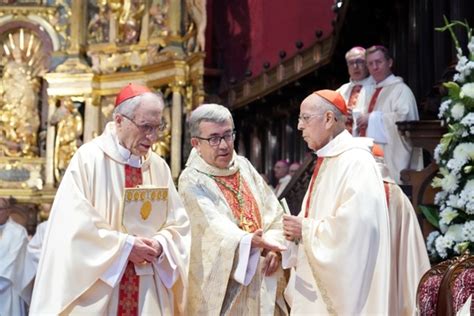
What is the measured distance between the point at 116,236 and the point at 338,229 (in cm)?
113

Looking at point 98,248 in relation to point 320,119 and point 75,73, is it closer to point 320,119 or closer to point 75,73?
point 320,119

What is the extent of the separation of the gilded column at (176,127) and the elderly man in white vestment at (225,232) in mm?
7829

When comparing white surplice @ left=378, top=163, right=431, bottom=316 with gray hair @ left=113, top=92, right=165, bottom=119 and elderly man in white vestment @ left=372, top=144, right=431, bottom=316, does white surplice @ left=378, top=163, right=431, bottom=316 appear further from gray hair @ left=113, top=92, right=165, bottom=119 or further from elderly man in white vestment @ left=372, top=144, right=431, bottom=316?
gray hair @ left=113, top=92, right=165, bottom=119

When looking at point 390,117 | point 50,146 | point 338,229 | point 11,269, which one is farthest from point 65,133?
point 338,229

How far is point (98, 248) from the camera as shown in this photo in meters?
4.65

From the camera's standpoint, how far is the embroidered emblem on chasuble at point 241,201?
207 inches

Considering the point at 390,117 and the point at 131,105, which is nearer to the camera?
the point at 131,105

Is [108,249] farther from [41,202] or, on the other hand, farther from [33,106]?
[33,106]

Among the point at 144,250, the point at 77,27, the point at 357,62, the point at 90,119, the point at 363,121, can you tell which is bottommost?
the point at 144,250

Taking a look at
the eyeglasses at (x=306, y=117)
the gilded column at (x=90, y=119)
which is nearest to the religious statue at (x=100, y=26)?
the gilded column at (x=90, y=119)

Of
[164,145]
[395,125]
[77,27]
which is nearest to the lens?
[395,125]

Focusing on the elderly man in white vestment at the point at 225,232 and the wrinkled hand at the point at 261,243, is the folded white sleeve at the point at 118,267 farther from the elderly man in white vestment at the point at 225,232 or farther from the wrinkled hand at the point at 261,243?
the wrinkled hand at the point at 261,243

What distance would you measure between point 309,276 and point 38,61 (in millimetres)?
11508

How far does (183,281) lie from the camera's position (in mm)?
4957
